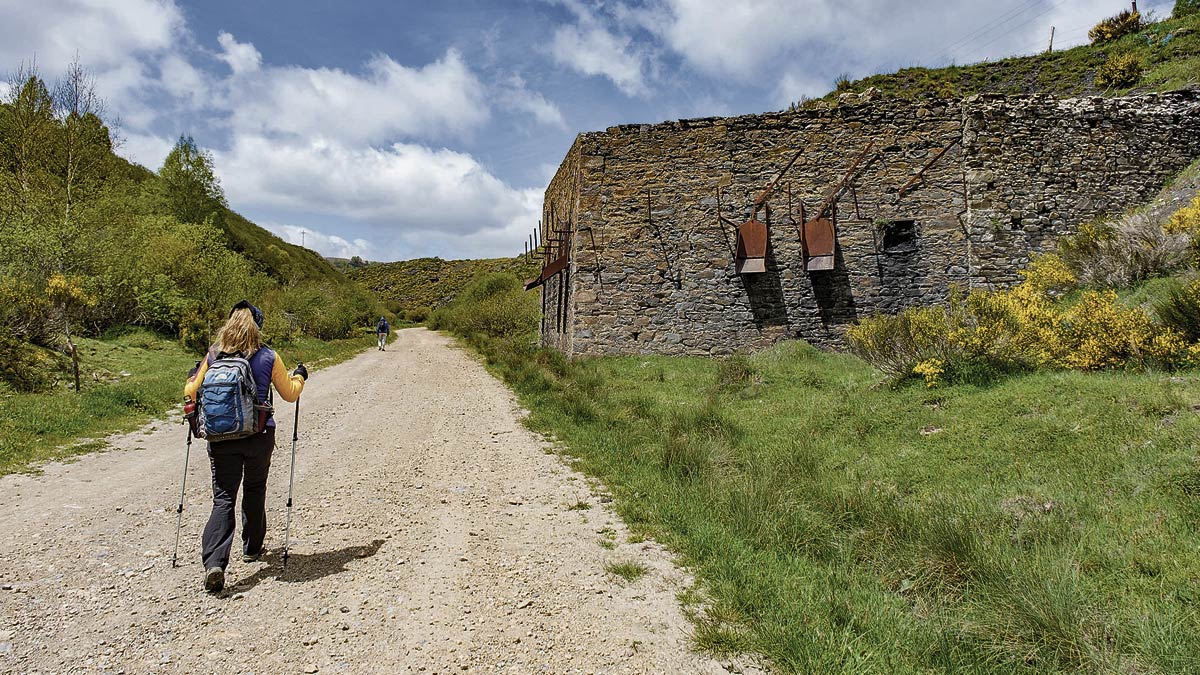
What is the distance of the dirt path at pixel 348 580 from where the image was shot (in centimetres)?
286

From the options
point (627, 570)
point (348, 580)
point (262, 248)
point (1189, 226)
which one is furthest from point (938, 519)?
point (262, 248)

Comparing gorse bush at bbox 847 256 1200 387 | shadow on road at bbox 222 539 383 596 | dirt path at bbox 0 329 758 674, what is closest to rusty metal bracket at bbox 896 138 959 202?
gorse bush at bbox 847 256 1200 387

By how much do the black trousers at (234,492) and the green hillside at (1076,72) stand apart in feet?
72.8

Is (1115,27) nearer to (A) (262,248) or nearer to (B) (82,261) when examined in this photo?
(B) (82,261)

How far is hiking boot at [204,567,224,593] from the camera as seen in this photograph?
3451 mm

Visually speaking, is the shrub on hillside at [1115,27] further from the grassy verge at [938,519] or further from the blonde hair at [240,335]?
the blonde hair at [240,335]

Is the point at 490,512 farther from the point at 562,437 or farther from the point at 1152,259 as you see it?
the point at 1152,259

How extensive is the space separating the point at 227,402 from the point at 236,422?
136 mm

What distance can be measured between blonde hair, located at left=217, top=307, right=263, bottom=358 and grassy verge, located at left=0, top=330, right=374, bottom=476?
14.1ft

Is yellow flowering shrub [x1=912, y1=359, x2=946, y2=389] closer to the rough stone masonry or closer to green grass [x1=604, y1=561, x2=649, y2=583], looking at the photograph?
green grass [x1=604, y1=561, x2=649, y2=583]

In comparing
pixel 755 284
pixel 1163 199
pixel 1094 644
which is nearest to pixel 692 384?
pixel 755 284

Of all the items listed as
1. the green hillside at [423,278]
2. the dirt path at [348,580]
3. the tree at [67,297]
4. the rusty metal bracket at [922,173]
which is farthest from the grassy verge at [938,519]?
the green hillside at [423,278]

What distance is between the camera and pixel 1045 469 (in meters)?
4.93

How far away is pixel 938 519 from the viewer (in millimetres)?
4008
